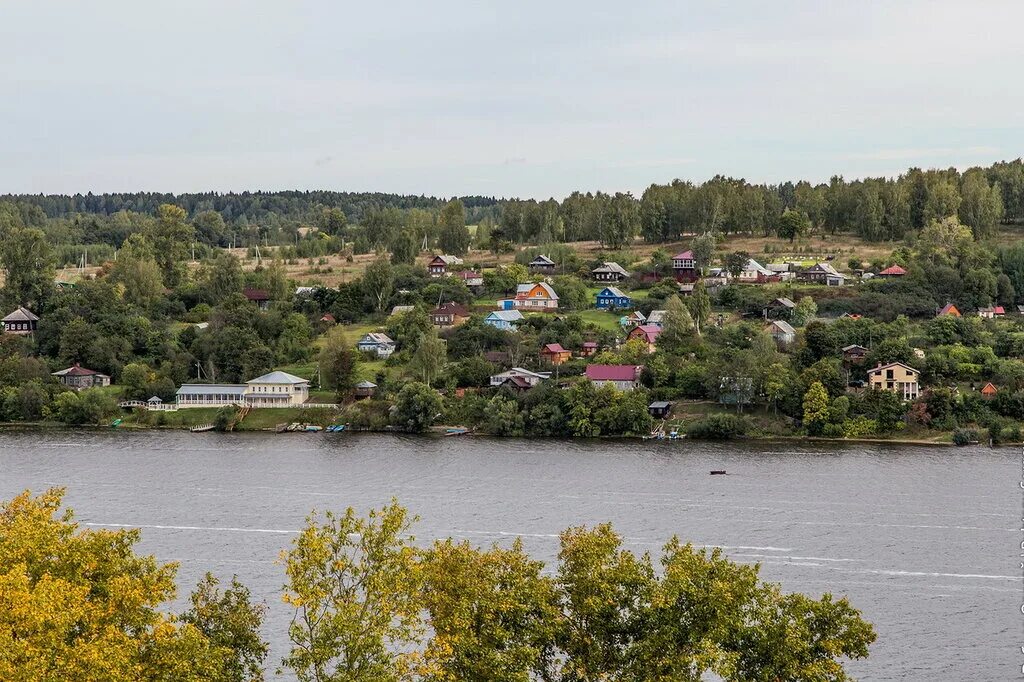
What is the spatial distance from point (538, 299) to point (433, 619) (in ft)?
177

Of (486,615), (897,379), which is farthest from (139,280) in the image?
(486,615)

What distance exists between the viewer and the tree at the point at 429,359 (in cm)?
5756

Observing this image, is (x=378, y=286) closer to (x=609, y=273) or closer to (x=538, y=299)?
(x=538, y=299)

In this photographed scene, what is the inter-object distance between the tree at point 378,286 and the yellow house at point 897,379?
30.4 meters

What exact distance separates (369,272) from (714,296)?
19.6 m

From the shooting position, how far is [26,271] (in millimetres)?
75375

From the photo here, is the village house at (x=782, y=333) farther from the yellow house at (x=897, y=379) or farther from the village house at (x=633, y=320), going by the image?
the yellow house at (x=897, y=379)

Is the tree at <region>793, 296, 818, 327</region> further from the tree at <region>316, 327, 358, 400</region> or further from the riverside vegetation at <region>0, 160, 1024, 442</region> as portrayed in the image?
the tree at <region>316, 327, 358, 400</region>

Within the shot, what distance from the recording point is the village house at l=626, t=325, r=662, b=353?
6181 centimetres

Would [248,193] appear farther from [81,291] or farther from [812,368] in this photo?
[812,368]

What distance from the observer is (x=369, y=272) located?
74500 millimetres

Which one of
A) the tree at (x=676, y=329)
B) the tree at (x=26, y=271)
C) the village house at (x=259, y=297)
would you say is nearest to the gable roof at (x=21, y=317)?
the tree at (x=26, y=271)

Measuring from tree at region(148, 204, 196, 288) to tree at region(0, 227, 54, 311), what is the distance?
8986mm

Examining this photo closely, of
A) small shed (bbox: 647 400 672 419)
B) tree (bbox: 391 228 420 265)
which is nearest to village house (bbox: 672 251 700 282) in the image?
tree (bbox: 391 228 420 265)
